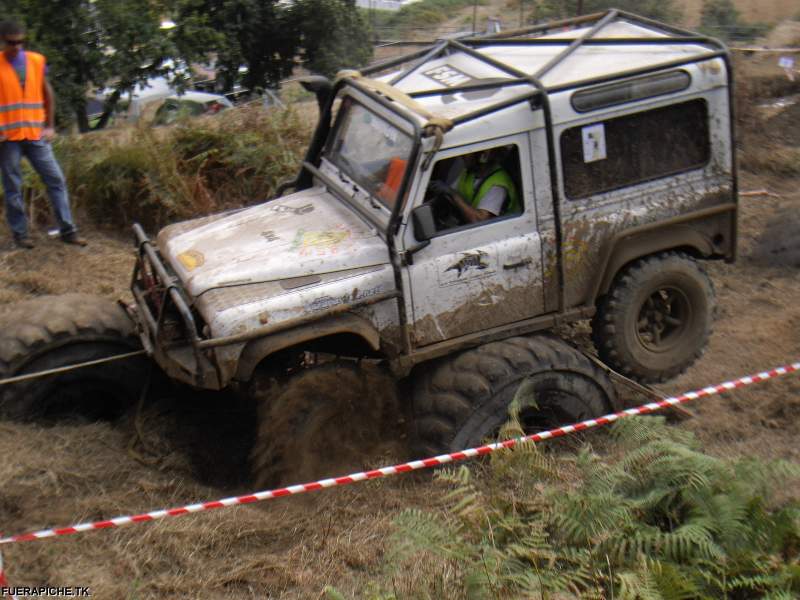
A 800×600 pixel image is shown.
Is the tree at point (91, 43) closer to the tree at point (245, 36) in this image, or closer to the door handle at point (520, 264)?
the tree at point (245, 36)

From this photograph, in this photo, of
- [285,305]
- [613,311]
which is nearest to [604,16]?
[613,311]

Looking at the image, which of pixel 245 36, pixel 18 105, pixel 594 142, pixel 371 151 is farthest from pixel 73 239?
pixel 245 36

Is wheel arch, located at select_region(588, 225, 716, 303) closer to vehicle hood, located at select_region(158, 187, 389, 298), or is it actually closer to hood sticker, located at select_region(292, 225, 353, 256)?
vehicle hood, located at select_region(158, 187, 389, 298)

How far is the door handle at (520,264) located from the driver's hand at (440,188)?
52cm

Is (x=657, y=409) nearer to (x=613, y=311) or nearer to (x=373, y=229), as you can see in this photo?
(x=613, y=311)

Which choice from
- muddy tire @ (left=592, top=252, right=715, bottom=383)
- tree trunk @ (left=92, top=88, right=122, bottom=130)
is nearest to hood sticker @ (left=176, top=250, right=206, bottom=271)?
muddy tire @ (left=592, top=252, right=715, bottom=383)

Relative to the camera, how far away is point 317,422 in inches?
209

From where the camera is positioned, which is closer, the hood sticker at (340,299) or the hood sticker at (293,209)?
the hood sticker at (340,299)

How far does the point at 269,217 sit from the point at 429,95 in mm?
1182

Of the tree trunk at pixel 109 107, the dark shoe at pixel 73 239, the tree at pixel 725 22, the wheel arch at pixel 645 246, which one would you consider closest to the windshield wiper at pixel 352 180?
the wheel arch at pixel 645 246

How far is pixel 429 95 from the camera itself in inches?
211

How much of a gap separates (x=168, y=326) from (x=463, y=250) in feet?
5.46

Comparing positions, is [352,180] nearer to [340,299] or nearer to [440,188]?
[440,188]

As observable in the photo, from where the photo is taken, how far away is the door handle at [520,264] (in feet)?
17.3
